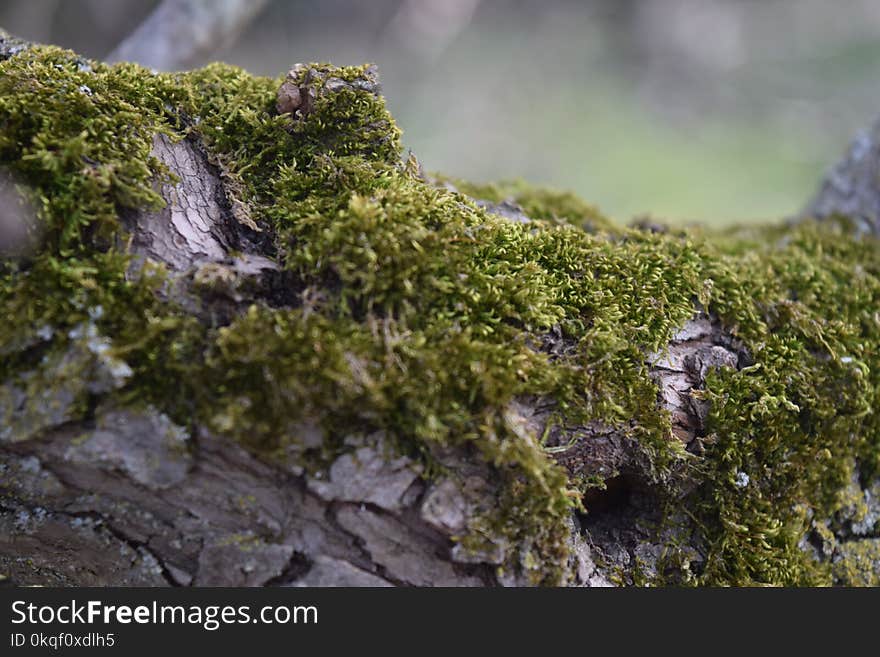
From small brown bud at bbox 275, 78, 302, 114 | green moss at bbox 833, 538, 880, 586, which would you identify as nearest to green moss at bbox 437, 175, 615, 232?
small brown bud at bbox 275, 78, 302, 114

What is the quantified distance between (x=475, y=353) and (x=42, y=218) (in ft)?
4.05

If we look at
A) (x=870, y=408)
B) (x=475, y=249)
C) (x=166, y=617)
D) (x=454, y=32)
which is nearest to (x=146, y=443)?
(x=166, y=617)

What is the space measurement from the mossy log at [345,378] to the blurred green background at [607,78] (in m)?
6.59

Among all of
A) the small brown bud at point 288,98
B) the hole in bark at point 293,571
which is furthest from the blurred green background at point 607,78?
the hole in bark at point 293,571

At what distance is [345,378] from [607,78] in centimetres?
1140

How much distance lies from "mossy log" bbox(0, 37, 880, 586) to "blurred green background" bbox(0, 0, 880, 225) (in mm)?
6587

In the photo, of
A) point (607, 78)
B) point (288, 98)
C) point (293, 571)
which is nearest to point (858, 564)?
point (293, 571)

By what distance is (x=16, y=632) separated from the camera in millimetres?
1729

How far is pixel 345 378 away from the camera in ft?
5.36

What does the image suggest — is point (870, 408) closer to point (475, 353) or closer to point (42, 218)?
point (475, 353)

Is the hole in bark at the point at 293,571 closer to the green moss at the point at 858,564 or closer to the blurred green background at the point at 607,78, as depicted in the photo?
the green moss at the point at 858,564

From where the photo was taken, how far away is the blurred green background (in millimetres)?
9391

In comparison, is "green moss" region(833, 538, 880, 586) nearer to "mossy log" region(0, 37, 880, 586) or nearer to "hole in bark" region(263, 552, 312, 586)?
"mossy log" region(0, 37, 880, 586)

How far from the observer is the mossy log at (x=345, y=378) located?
5.45ft
